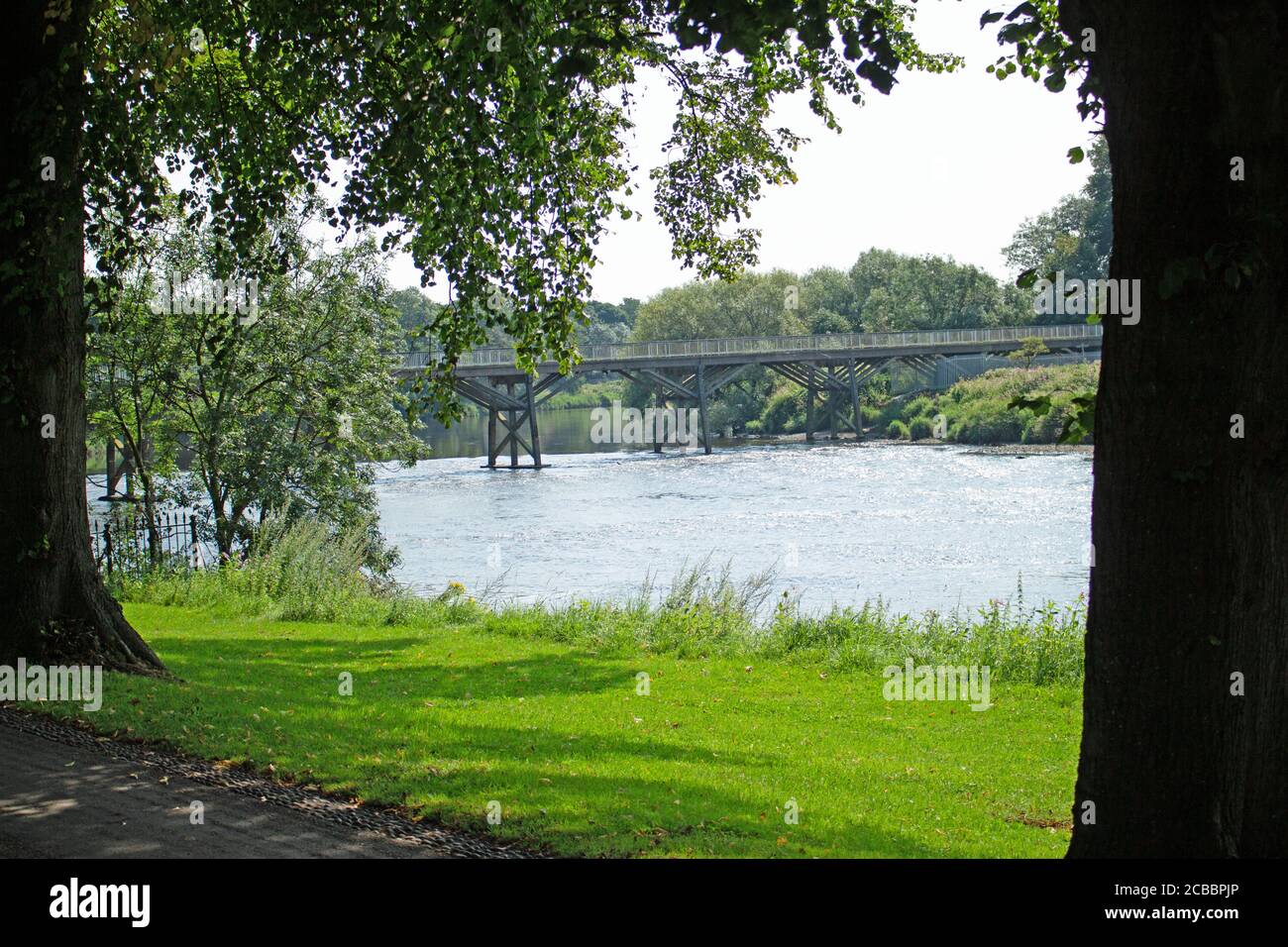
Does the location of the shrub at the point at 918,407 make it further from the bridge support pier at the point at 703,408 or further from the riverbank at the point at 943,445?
the bridge support pier at the point at 703,408

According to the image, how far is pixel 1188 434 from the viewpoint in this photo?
15.0 feet

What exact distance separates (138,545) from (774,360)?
41.2 m

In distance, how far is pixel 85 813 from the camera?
6.55 meters

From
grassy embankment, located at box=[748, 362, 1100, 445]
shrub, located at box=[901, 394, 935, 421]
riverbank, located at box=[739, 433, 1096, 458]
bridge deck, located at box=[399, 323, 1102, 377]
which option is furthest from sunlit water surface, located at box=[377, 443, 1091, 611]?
shrub, located at box=[901, 394, 935, 421]

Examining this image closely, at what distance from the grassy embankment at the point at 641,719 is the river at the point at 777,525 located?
378 centimetres

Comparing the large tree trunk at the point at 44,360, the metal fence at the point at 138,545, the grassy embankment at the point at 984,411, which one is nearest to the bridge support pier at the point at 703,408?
the grassy embankment at the point at 984,411

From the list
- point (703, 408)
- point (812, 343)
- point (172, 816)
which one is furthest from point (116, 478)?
point (812, 343)

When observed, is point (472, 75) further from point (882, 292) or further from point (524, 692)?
point (882, 292)

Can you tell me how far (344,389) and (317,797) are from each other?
57.3 feet

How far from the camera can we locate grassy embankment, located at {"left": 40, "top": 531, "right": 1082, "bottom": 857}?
268 inches

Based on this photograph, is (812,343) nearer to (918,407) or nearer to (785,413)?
(918,407)

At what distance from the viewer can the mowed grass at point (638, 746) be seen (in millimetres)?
6625

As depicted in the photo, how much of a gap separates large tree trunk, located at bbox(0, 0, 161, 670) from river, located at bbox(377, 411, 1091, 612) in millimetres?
10885
